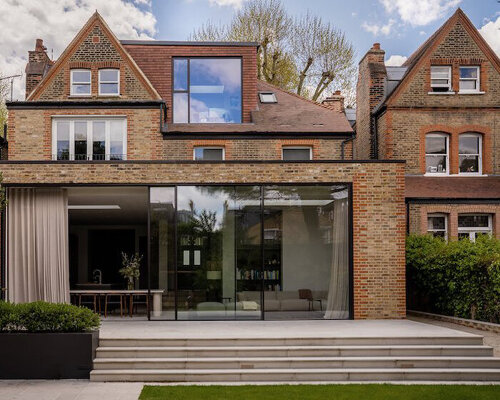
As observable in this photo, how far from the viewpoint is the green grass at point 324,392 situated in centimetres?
835

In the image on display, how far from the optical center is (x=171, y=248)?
43.7 feet

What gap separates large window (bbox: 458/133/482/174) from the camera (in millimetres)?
20297

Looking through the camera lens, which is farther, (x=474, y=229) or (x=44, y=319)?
(x=474, y=229)

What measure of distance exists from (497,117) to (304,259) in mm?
10798

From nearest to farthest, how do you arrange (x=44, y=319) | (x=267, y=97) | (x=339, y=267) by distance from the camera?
(x=44, y=319), (x=339, y=267), (x=267, y=97)

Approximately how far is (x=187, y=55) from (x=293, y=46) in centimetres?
1153

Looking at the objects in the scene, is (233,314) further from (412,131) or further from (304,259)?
(412,131)

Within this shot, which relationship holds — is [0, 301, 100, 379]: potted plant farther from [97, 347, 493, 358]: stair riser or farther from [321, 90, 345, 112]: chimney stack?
[321, 90, 345, 112]: chimney stack

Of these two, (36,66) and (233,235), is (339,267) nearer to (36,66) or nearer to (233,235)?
(233,235)

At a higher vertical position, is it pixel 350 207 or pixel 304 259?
pixel 350 207

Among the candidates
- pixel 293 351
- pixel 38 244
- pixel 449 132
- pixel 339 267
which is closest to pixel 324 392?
pixel 293 351

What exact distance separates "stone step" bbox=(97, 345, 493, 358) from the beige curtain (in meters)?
3.92

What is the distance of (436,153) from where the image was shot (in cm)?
2025

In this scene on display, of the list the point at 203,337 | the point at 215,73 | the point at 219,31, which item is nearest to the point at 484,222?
the point at 215,73
